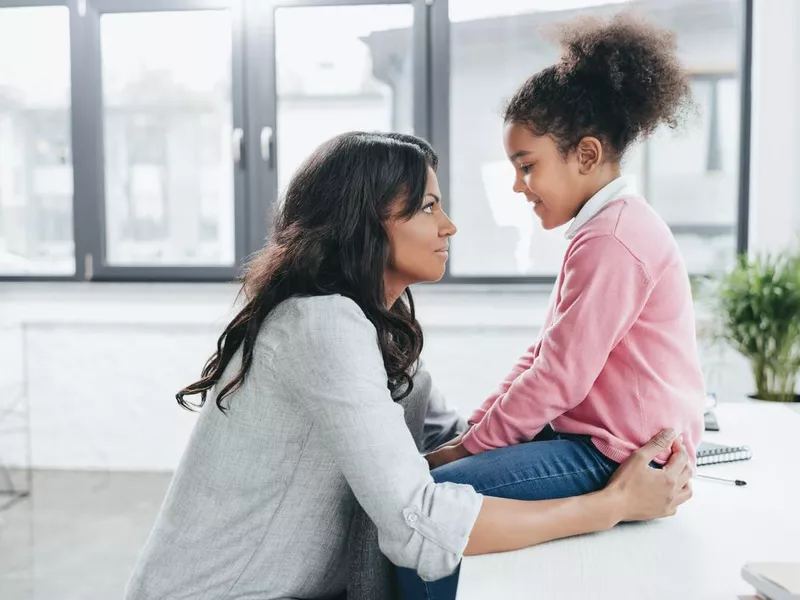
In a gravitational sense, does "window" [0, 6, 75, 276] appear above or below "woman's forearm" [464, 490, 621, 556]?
above

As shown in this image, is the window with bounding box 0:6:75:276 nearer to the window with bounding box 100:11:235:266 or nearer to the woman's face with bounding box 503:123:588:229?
the window with bounding box 100:11:235:266

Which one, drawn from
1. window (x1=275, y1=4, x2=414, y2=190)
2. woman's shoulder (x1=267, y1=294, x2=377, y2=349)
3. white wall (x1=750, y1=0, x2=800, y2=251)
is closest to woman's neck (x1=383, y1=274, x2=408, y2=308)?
woman's shoulder (x1=267, y1=294, x2=377, y2=349)

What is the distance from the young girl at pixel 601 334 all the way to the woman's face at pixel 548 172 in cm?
1

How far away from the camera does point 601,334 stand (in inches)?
46.8

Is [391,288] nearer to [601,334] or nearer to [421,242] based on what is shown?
[421,242]

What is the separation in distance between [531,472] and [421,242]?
36cm

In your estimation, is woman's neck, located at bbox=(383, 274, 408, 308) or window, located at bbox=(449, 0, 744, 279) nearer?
woman's neck, located at bbox=(383, 274, 408, 308)

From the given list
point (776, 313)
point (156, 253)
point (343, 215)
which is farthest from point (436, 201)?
point (156, 253)

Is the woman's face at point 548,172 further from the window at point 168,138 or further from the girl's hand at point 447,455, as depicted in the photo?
the window at point 168,138

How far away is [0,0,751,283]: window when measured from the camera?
358 centimetres

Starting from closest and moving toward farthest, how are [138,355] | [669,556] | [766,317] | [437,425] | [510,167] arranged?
[669,556] → [437,425] → [766,317] → [510,167] → [138,355]

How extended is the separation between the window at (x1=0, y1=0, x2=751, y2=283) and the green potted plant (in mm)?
730

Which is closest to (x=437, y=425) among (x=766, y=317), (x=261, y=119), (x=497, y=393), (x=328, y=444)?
(x=497, y=393)

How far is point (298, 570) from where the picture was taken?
44.6 inches
